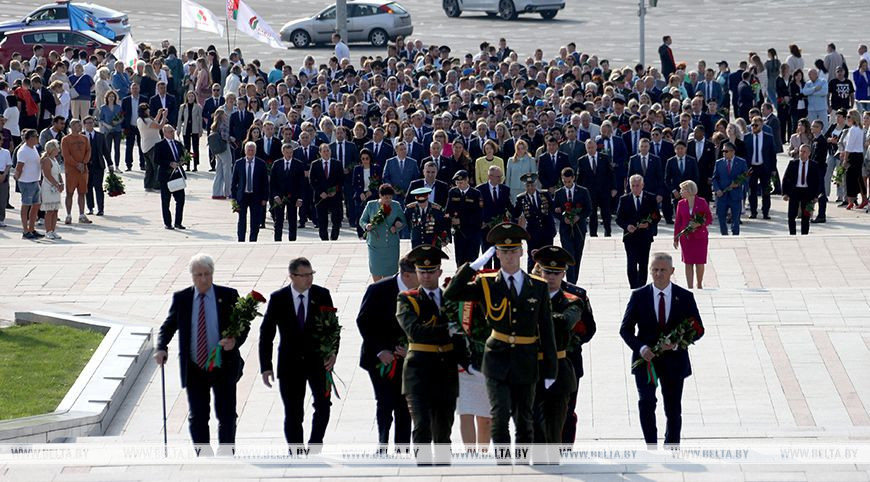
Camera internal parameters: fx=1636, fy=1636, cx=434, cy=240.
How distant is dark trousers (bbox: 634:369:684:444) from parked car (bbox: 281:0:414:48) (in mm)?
36105

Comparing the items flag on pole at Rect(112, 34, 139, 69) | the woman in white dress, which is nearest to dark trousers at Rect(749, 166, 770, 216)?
the woman in white dress

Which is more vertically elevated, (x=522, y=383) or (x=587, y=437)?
(x=522, y=383)

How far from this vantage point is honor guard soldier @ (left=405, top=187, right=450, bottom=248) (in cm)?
1870

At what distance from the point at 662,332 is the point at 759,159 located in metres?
13.2

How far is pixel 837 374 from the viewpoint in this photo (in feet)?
48.9

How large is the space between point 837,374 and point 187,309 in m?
6.28

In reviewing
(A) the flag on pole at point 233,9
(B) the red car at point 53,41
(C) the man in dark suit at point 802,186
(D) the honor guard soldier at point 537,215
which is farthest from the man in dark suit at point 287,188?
(B) the red car at point 53,41

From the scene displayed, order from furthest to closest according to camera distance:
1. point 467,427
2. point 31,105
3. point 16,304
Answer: point 31,105
point 16,304
point 467,427

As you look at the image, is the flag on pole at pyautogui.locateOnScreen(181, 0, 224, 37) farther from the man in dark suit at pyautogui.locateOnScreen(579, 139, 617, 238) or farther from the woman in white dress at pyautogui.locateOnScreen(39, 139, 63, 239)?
the man in dark suit at pyautogui.locateOnScreen(579, 139, 617, 238)

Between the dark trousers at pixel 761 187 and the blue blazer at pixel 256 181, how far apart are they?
7549 mm

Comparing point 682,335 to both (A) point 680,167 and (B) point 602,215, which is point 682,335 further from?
(A) point 680,167

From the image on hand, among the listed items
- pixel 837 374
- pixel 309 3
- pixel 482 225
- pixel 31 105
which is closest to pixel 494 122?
pixel 482 225

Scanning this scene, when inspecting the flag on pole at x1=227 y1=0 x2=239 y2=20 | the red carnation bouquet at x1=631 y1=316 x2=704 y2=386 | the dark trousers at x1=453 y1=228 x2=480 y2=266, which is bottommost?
the dark trousers at x1=453 y1=228 x2=480 y2=266

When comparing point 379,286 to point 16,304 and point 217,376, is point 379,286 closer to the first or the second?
point 217,376
